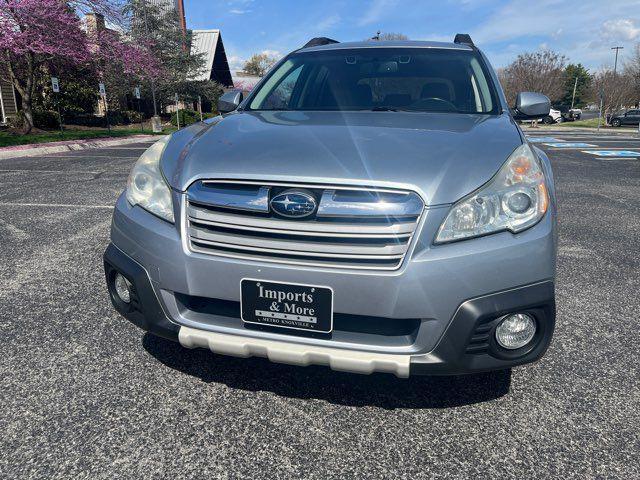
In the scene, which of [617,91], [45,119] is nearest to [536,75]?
[617,91]

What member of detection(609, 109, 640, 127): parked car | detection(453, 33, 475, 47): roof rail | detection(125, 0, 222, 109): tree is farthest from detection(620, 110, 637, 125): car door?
detection(453, 33, 475, 47): roof rail

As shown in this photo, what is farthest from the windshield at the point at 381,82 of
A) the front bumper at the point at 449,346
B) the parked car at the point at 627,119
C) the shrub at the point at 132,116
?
the parked car at the point at 627,119

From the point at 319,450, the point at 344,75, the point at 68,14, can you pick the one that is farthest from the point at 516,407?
the point at 68,14

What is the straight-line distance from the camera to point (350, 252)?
5.59 ft

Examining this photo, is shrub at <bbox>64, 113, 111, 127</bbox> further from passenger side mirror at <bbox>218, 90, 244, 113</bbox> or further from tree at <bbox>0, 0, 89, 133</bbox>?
passenger side mirror at <bbox>218, 90, 244, 113</bbox>

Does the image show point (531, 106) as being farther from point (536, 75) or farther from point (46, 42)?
point (536, 75)

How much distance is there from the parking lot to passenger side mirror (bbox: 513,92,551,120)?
50.6 inches

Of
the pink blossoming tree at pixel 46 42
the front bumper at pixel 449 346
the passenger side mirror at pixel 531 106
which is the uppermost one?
the pink blossoming tree at pixel 46 42

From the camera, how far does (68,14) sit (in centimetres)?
1689

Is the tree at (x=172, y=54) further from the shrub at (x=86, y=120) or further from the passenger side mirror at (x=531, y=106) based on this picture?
the passenger side mirror at (x=531, y=106)

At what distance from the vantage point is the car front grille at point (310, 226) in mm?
1689

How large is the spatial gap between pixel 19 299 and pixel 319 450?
7.83 feet

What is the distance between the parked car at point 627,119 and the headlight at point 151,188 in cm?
4797

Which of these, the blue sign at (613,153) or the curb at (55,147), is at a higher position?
the curb at (55,147)
